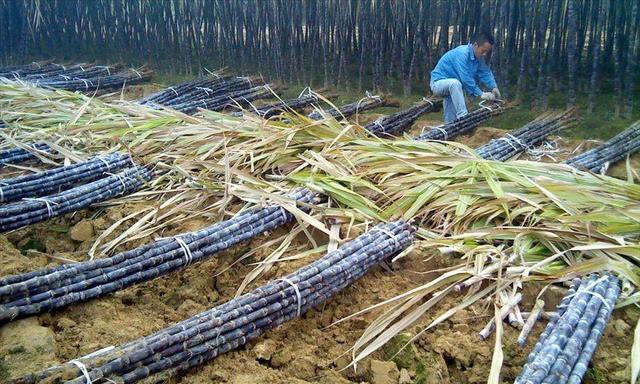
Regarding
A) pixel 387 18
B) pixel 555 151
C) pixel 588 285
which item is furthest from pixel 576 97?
pixel 588 285

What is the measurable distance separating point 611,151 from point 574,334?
2698 millimetres

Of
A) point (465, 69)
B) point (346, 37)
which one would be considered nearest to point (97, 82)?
point (346, 37)

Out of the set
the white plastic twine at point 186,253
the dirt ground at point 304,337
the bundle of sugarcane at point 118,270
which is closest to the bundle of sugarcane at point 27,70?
the bundle of sugarcane at point 118,270

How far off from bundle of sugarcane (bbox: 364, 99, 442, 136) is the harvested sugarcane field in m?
0.04

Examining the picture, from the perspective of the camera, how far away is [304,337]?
2.28 m

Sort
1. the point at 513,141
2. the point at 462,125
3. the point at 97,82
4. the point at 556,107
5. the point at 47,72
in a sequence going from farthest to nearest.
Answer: the point at 47,72
the point at 97,82
the point at 556,107
the point at 462,125
the point at 513,141

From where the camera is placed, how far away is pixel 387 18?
22.0 ft

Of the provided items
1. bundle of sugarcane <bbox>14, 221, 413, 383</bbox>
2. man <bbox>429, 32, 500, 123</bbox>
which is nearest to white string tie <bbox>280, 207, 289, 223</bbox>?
bundle of sugarcane <bbox>14, 221, 413, 383</bbox>

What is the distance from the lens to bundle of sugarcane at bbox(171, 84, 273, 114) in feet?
19.8

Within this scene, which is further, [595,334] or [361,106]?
[361,106]

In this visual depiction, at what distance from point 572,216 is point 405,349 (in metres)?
0.99

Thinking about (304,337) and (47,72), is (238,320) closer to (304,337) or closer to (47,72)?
(304,337)

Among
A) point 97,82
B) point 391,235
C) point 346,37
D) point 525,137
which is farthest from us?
point 97,82

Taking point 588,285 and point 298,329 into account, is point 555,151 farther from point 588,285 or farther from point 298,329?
point 298,329
